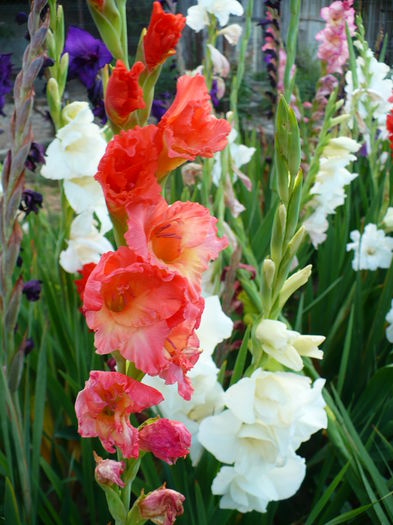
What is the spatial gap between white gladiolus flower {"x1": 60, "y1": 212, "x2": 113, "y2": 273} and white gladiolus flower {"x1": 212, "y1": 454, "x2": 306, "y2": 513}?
552mm

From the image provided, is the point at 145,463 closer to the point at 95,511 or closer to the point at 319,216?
the point at 95,511

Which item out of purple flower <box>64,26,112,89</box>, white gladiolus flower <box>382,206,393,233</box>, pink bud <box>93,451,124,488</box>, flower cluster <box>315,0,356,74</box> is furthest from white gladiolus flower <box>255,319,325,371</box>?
flower cluster <box>315,0,356,74</box>

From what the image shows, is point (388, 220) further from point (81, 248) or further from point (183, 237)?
point (183, 237)

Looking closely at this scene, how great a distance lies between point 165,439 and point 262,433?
0.88 ft

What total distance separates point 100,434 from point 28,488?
491 mm

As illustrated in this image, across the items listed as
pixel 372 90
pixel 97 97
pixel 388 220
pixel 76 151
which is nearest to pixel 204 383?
pixel 76 151

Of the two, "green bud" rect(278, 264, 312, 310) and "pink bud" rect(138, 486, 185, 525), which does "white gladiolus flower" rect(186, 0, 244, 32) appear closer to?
"green bud" rect(278, 264, 312, 310)

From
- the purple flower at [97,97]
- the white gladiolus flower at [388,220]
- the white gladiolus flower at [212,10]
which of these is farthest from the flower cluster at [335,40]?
the purple flower at [97,97]

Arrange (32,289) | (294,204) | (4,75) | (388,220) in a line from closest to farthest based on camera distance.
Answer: (294,204)
(32,289)
(4,75)
(388,220)

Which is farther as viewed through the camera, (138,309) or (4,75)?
(4,75)

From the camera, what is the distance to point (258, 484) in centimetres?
81

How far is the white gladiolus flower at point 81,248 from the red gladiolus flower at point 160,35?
721 mm

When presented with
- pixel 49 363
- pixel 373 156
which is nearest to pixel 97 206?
pixel 49 363

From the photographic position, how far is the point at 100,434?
1.69 feet
